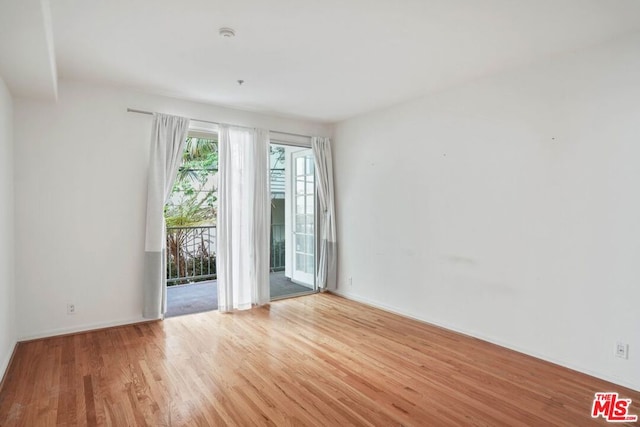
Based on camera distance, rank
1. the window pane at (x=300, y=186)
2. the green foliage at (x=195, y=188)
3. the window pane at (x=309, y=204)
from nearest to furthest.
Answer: the window pane at (x=309, y=204) < the window pane at (x=300, y=186) < the green foliage at (x=195, y=188)

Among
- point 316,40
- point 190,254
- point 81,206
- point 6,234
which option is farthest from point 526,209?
point 190,254

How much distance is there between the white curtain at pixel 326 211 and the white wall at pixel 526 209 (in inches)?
33.6

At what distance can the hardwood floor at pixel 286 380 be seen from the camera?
2.20 metres

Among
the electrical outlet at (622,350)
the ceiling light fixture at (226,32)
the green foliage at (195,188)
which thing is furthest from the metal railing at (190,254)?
the electrical outlet at (622,350)

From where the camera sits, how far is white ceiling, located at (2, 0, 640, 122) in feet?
7.45

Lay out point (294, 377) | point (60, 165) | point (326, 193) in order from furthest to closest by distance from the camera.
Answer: point (326, 193), point (60, 165), point (294, 377)

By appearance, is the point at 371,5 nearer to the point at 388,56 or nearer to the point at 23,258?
the point at 388,56

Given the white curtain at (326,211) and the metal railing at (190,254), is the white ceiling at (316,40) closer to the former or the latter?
the white curtain at (326,211)

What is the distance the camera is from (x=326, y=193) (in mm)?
5301

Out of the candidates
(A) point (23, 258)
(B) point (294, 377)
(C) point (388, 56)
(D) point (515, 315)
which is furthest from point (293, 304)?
(C) point (388, 56)

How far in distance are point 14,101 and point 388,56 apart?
3.53 meters

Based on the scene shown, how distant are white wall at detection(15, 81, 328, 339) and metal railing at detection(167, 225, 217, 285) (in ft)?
6.60

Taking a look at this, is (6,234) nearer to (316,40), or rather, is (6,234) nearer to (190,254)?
(316,40)

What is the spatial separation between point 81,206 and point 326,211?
10.2 ft
